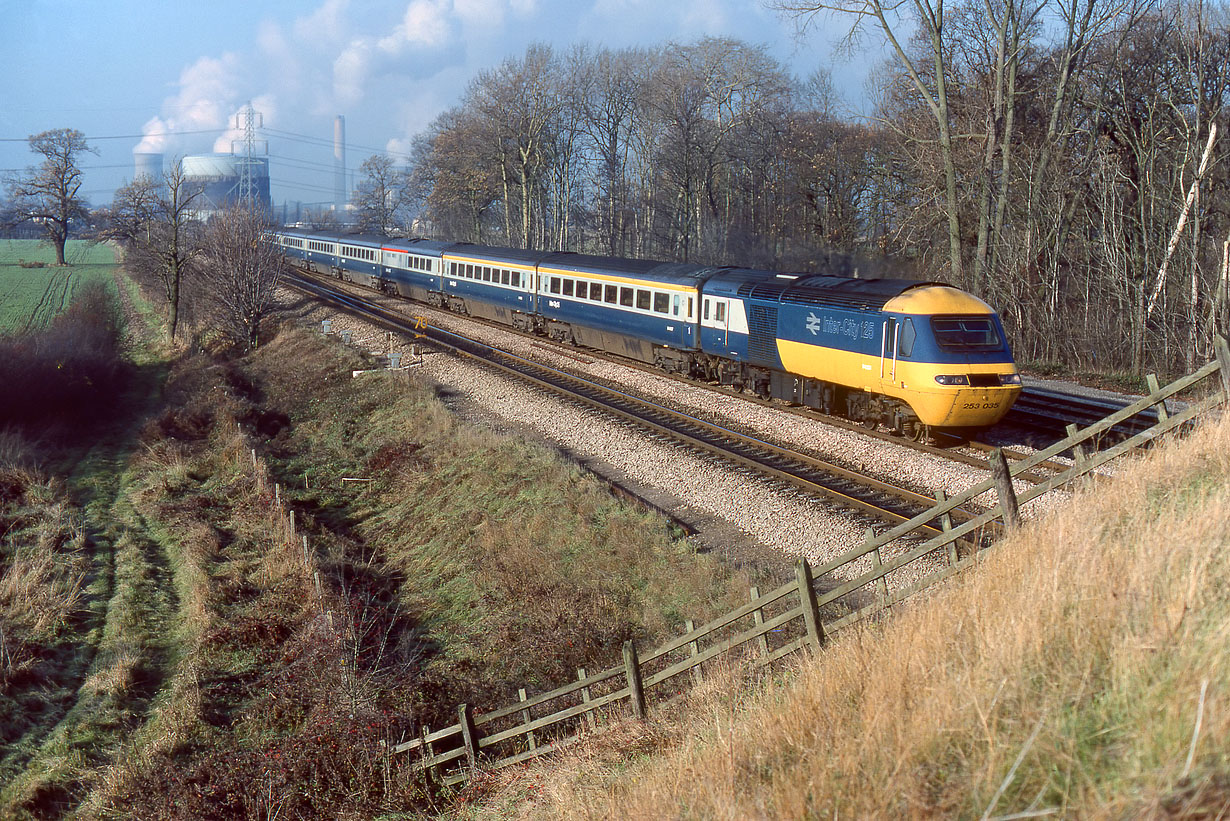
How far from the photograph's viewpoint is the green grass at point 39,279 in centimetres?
4749

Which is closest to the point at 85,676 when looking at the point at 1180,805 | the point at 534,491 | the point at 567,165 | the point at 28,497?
the point at 534,491

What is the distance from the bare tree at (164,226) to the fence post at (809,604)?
3893 cm

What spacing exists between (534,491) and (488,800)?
824 centimetres

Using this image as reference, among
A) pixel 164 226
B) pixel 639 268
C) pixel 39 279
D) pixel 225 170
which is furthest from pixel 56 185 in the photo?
pixel 225 170

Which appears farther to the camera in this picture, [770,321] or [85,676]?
[770,321]

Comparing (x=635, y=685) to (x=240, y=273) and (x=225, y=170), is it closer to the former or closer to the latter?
(x=240, y=273)

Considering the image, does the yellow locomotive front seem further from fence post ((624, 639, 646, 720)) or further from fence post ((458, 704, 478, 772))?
fence post ((458, 704, 478, 772))

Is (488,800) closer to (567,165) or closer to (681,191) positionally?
(681,191)

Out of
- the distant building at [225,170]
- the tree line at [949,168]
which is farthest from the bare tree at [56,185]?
the distant building at [225,170]

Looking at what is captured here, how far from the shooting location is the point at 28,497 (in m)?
22.5

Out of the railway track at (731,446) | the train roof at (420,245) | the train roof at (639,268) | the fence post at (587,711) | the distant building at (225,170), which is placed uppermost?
the distant building at (225,170)

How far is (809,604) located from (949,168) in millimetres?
23145

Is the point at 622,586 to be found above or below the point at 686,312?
below

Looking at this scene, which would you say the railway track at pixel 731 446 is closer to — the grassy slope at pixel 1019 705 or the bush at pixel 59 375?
the grassy slope at pixel 1019 705
